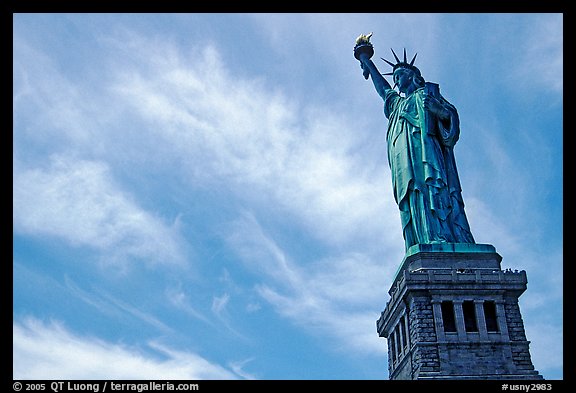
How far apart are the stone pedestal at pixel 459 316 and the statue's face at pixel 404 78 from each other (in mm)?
14959

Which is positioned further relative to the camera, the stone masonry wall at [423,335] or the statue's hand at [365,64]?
the statue's hand at [365,64]

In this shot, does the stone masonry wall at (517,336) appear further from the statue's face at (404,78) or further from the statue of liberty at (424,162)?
the statue's face at (404,78)

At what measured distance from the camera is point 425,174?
43.1 metres

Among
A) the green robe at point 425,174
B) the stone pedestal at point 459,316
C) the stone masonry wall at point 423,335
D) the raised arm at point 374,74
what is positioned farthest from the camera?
the raised arm at point 374,74

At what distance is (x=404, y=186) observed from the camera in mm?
43938

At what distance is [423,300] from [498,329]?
459 centimetres

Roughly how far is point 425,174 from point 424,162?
3.06 ft

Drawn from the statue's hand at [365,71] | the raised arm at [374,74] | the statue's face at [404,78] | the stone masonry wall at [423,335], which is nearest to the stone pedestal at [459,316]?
the stone masonry wall at [423,335]

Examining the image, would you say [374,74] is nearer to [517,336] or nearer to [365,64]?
[365,64]

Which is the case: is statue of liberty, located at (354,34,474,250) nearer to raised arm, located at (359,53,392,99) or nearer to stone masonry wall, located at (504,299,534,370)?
raised arm, located at (359,53,392,99)

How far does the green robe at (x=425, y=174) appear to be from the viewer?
41.6 meters
